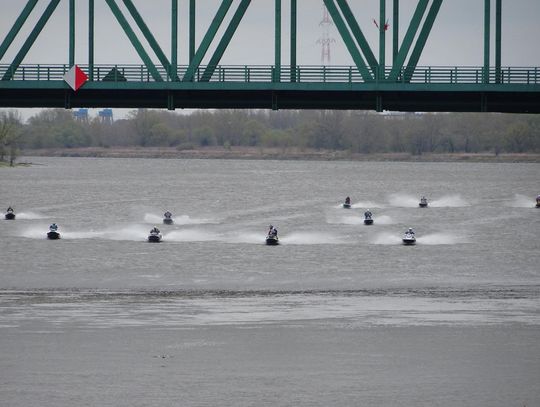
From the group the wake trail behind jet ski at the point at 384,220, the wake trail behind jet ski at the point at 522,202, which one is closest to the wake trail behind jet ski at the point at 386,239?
the wake trail behind jet ski at the point at 384,220

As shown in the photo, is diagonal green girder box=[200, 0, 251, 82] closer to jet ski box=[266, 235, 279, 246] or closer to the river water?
the river water

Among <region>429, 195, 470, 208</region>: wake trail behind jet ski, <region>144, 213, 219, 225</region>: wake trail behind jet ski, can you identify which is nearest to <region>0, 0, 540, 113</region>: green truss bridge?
<region>144, 213, 219, 225</region>: wake trail behind jet ski

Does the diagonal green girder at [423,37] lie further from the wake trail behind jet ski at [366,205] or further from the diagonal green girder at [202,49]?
the wake trail behind jet ski at [366,205]

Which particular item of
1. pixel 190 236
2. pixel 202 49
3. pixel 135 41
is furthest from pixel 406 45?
pixel 190 236

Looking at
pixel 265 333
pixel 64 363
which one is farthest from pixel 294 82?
pixel 64 363

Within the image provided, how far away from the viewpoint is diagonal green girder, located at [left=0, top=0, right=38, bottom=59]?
2657 inches

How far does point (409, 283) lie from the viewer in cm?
6362

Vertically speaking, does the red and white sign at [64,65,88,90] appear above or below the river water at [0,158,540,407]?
above

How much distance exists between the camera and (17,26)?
67.5m

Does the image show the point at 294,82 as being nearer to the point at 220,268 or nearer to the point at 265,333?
the point at 220,268

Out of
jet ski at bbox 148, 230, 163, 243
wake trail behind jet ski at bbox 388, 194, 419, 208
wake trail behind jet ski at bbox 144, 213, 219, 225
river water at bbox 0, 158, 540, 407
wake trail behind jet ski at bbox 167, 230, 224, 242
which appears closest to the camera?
river water at bbox 0, 158, 540, 407

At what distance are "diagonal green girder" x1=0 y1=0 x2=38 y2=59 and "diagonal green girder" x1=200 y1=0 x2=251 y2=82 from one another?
1014 cm

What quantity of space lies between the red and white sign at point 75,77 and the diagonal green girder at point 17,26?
14.2 ft

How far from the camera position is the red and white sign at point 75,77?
64.5m
